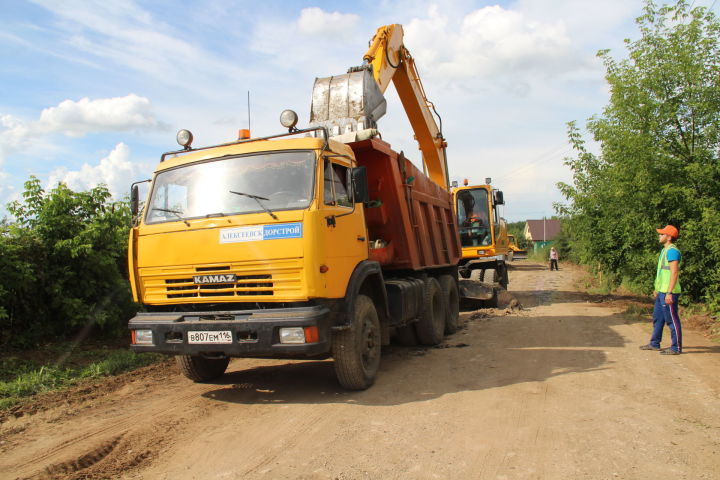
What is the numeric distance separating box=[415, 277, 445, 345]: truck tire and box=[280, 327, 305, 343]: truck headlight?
339cm

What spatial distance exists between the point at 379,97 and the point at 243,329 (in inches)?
186

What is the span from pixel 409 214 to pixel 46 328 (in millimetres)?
5372

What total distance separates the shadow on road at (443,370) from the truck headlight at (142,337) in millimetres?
949

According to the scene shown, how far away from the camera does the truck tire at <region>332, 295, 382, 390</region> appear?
17.1ft

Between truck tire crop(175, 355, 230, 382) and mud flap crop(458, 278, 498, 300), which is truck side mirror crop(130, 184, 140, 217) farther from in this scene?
mud flap crop(458, 278, 498, 300)

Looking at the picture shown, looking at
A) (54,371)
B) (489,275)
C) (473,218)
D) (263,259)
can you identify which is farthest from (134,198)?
(473,218)

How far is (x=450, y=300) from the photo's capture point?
9.55 meters

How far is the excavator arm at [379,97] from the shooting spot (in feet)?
24.4

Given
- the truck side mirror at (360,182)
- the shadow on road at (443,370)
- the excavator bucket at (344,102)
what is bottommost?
the shadow on road at (443,370)

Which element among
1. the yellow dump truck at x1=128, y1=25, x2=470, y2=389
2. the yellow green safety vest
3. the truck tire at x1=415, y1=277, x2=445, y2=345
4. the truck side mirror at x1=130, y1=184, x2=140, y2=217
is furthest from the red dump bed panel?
the yellow green safety vest

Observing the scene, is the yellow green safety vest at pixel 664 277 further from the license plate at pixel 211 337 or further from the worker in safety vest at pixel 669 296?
the license plate at pixel 211 337

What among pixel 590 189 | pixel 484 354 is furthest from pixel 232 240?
pixel 590 189

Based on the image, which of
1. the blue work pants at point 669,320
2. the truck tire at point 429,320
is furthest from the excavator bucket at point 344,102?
the blue work pants at point 669,320

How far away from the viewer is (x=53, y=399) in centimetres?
548
